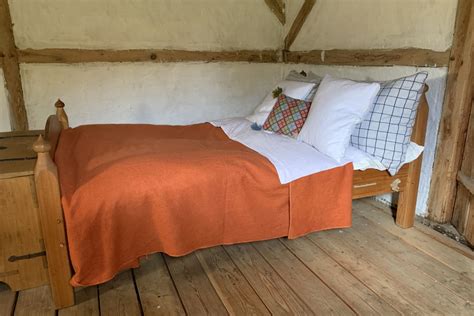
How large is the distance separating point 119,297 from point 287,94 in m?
1.79

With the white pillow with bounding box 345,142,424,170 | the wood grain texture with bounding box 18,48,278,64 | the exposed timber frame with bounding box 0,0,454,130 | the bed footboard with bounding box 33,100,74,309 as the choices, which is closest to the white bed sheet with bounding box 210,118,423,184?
the white pillow with bounding box 345,142,424,170

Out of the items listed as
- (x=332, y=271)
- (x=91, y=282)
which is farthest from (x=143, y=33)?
(x=332, y=271)

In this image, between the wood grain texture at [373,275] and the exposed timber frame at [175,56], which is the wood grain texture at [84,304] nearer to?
the wood grain texture at [373,275]

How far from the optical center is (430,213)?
7.97 feet

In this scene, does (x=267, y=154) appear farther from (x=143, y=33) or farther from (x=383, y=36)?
(x=143, y=33)

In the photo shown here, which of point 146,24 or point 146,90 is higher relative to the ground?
point 146,24

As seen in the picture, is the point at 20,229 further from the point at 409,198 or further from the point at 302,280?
the point at 409,198

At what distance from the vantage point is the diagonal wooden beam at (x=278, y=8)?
12.0 feet

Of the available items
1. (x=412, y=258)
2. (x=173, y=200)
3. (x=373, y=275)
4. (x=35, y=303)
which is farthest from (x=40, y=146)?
(x=412, y=258)

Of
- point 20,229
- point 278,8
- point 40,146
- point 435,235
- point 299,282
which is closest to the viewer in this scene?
point 40,146

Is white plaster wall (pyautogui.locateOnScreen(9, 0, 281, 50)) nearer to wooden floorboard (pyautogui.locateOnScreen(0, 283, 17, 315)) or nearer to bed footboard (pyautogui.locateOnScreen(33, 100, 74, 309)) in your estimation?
bed footboard (pyautogui.locateOnScreen(33, 100, 74, 309))

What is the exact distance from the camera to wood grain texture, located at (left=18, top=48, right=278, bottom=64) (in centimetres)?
294

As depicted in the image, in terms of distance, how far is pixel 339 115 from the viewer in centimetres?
211

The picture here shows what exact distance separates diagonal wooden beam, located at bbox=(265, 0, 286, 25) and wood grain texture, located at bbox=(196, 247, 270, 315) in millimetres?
2618
